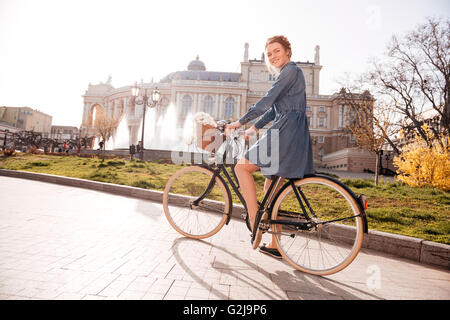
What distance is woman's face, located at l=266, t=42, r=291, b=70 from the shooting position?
2683 millimetres

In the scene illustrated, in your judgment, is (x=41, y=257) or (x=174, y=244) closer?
(x=41, y=257)

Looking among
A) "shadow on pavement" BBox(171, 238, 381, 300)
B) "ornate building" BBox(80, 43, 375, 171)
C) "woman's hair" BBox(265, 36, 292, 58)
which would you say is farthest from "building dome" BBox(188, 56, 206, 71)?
"shadow on pavement" BBox(171, 238, 381, 300)

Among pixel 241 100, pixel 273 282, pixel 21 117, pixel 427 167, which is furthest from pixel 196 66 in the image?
pixel 273 282

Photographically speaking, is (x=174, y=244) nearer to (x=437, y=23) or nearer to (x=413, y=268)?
(x=413, y=268)

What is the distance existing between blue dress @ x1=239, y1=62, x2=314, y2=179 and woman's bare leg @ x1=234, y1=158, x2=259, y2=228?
11 cm

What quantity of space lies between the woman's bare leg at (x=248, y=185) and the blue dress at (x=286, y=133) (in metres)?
0.11

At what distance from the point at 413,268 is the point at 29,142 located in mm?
36400

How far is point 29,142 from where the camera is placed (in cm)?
2986

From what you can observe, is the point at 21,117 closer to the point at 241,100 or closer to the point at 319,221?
the point at 241,100

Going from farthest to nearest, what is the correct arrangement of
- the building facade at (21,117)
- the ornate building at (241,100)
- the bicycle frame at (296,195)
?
1. the building facade at (21,117)
2. the ornate building at (241,100)
3. the bicycle frame at (296,195)

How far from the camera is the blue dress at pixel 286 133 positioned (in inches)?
96.0

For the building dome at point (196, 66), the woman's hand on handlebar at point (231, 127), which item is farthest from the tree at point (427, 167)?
the building dome at point (196, 66)

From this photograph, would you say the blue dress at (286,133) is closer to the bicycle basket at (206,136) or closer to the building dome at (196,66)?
the bicycle basket at (206,136)
